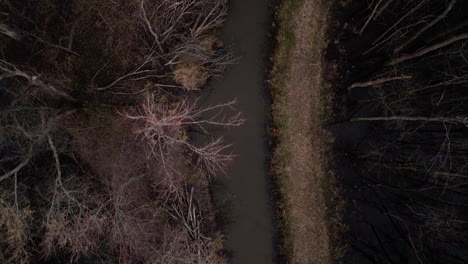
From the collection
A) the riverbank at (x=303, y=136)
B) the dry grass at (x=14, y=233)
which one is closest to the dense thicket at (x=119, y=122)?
the dry grass at (x=14, y=233)

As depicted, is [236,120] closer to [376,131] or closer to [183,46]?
[183,46]

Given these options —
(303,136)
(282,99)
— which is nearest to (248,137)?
(282,99)

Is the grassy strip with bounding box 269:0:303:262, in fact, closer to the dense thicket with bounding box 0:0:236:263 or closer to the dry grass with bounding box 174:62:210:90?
the dense thicket with bounding box 0:0:236:263

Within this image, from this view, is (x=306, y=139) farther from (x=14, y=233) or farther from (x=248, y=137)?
(x=14, y=233)

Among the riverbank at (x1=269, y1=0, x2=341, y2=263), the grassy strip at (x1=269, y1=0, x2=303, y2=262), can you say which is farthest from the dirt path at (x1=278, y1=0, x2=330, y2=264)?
A: the grassy strip at (x1=269, y1=0, x2=303, y2=262)

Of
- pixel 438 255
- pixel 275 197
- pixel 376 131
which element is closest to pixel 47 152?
pixel 275 197

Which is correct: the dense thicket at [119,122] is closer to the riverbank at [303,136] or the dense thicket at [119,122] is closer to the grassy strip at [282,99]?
the grassy strip at [282,99]
